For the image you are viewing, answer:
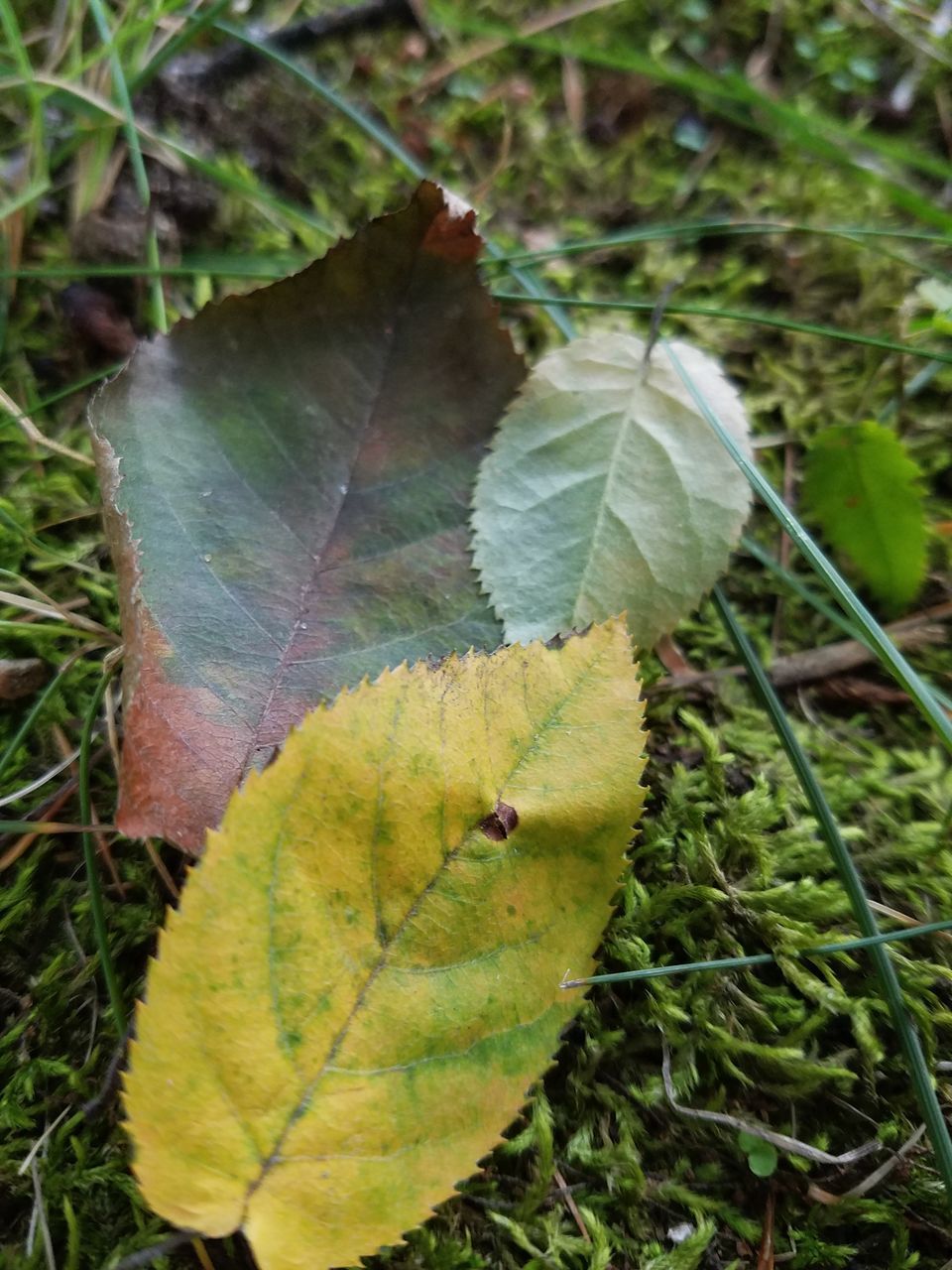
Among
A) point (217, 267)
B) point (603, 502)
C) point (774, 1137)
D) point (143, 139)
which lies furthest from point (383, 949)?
point (143, 139)

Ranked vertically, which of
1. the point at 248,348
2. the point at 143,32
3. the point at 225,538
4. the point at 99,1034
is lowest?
the point at 99,1034

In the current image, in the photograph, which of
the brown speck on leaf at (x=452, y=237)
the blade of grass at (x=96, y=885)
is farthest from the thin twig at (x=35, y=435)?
the brown speck on leaf at (x=452, y=237)

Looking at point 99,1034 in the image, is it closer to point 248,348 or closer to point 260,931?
point 260,931

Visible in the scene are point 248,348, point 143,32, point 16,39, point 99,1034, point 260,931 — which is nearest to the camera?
point 260,931

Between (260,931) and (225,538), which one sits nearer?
(260,931)

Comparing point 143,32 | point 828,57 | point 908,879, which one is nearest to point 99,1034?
point 908,879

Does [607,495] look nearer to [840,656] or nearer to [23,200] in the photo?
[840,656]

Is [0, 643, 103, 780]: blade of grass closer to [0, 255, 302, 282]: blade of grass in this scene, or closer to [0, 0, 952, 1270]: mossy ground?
[0, 0, 952, 1270]: mossy ground

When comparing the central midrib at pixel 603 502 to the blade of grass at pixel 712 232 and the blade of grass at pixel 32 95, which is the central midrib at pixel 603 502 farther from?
the blade of grass at pixel 32 95
